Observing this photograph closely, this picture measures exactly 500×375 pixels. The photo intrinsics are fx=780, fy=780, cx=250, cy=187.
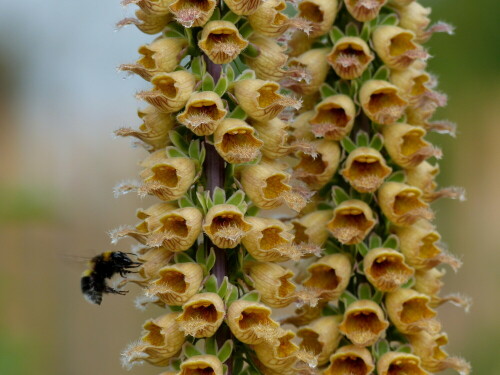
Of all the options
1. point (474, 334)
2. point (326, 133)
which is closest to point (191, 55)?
point (326, 133)

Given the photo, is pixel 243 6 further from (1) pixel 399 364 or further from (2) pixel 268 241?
(1) pixel 399 364

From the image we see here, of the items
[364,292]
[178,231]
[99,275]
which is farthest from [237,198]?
[99,275]

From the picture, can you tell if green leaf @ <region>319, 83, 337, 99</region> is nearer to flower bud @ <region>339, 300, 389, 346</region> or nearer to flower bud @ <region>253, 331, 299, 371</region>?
flower bud @ <region>339, 300, 389, 346</region>

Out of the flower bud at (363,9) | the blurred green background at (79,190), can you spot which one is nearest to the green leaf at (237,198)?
the flower bud at (363,9)

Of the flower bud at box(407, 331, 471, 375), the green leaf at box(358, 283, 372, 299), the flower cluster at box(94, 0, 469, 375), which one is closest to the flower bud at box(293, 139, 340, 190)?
the flower cluster at box(94, 0, 469, 375)

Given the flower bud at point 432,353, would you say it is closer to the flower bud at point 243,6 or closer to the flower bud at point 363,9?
the flower bud at point 363,9

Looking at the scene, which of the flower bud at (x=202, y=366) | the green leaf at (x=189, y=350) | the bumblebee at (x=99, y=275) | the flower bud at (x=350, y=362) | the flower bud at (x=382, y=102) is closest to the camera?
the flower bud at (x=202, y=366)

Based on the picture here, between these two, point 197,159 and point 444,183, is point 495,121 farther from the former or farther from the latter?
point 197,159
